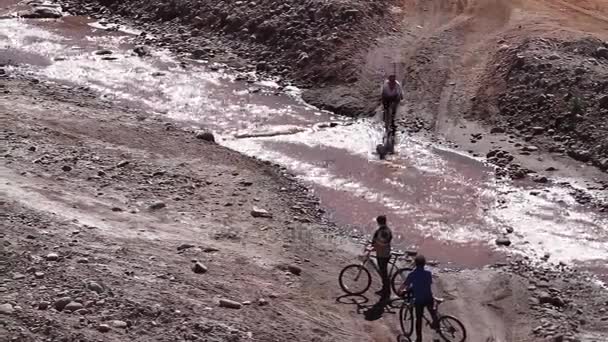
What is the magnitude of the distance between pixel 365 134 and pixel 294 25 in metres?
5.40

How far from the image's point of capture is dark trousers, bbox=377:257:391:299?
12164mm

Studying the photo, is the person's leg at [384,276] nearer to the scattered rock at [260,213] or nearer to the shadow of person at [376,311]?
the shadow of person at [376,311]

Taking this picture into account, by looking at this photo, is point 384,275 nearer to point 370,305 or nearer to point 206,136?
point 370,305

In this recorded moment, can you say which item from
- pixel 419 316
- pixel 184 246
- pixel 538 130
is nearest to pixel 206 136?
pixel 184 246

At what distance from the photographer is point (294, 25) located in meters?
22.5

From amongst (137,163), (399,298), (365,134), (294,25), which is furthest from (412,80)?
(399,298)

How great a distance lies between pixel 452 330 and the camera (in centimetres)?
1130

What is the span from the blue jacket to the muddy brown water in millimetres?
3182

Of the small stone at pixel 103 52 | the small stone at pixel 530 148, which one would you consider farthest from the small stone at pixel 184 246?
the small stone at pixel 103 52

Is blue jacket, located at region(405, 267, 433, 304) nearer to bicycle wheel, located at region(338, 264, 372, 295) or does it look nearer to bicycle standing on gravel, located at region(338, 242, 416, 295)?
bicycle standing on gravel, located at region(338, 242, 416, 295)

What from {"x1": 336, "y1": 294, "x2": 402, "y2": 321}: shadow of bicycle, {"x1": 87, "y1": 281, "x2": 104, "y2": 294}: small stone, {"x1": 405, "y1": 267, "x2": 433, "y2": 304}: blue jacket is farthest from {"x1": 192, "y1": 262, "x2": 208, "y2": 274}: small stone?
{"x1": 405, "y1": 267, "x2": 433, "y2": 304}: blue jacket

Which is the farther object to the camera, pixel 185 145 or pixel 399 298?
pixel 185 145

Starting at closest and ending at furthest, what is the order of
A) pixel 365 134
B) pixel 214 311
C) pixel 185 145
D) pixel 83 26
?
pixel 214 311
pixel 185 145
pixel 365 134
pixel 83 26

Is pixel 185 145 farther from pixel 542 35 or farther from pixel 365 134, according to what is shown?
pixel 542 35
